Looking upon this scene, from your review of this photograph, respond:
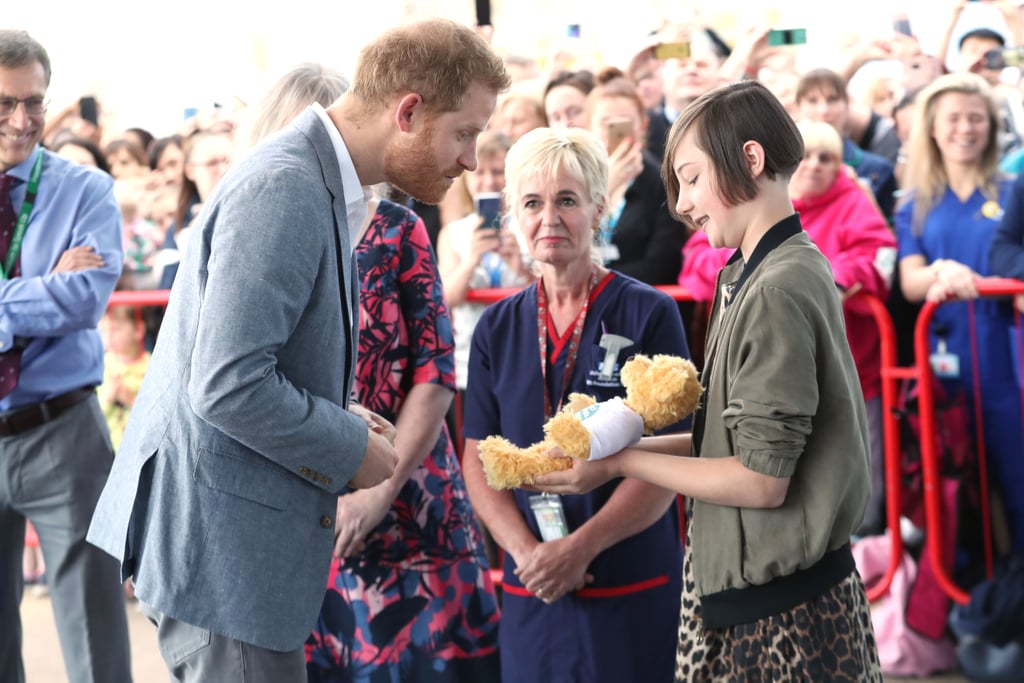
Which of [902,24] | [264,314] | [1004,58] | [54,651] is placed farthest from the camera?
[902,24]

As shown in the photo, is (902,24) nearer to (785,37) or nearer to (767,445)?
(785,37)

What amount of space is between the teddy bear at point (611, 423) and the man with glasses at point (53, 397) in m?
1.55

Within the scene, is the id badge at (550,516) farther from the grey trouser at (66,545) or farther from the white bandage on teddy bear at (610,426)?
the grey trouser at (66,545)

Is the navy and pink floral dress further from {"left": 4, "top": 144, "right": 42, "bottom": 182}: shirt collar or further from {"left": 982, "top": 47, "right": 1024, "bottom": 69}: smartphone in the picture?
{"left": 982, "top": 47, "right": 1024, "bottom": 69}: smartphone

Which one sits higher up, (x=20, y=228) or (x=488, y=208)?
(x=20, y=228)

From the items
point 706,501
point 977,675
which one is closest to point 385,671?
point 706,501

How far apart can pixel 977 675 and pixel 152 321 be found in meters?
3.57

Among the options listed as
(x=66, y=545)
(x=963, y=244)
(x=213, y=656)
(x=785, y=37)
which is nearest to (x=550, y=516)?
(x=213, y=656)

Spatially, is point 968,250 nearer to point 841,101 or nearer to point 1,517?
point 841,101

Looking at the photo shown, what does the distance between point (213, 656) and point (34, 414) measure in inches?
60.5

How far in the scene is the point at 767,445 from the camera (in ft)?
5.83

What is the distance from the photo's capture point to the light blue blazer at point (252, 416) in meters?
1.69

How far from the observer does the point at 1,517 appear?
313 centimetres

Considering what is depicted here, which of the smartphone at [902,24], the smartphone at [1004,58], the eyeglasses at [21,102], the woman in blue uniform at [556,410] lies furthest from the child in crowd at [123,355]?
the smartphone at [902,24]
